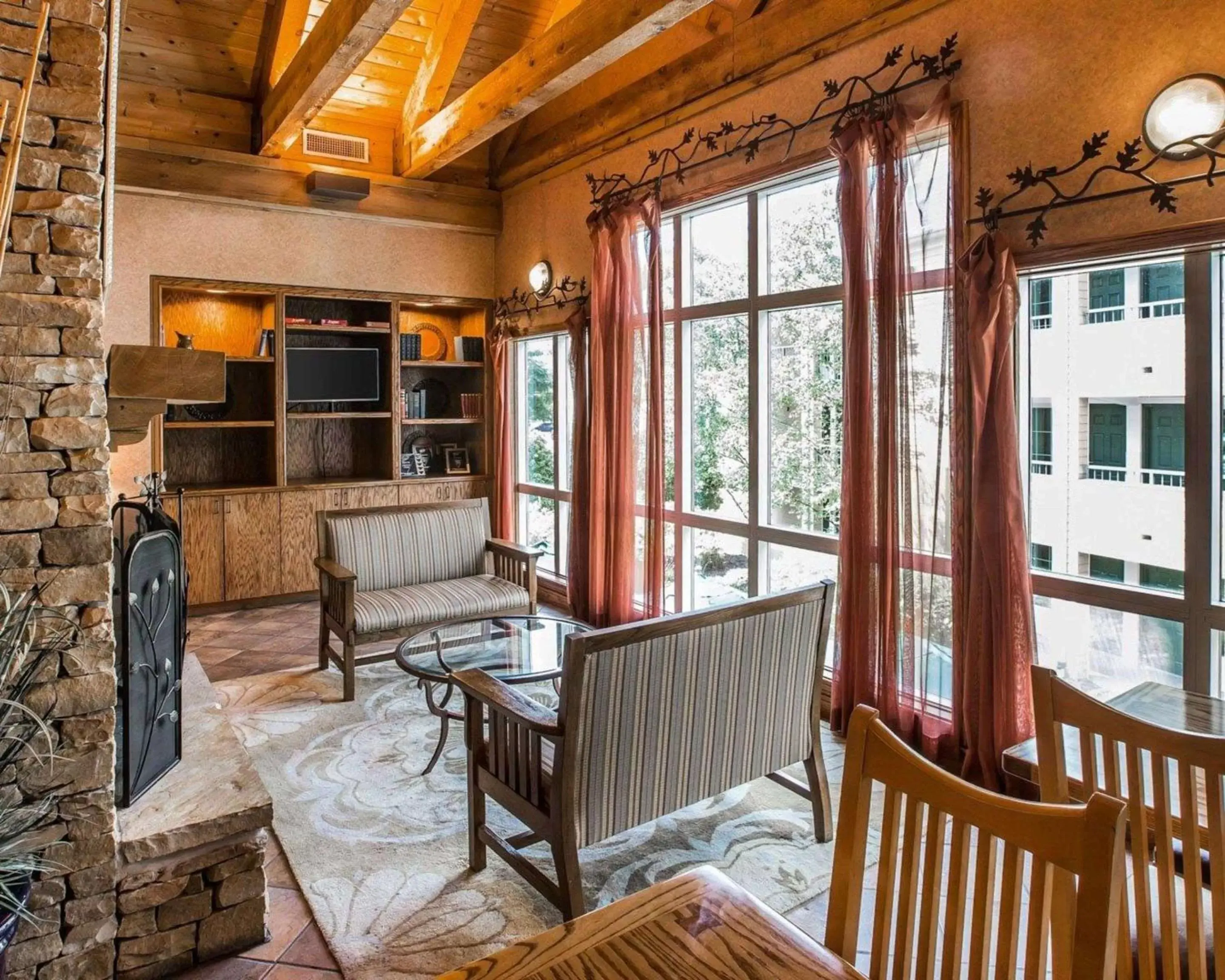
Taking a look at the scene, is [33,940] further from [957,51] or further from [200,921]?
[957,51]

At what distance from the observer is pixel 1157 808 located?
1281 mm

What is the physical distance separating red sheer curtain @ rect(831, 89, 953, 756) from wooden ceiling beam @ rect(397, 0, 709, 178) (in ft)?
3.15

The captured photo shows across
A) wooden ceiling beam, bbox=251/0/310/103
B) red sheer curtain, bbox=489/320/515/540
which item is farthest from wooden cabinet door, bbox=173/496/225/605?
wooden ceiling beam, bbox=251/0/310/103

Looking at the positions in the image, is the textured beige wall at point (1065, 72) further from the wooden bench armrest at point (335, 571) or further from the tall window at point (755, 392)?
the wooden bench armrest at point (335, 571)

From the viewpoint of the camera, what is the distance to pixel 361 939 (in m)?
2.22

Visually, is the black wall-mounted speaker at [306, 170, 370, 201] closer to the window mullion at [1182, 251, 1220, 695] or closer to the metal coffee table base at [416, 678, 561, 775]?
the metal coffee table base at [416, 678, 561, 775]

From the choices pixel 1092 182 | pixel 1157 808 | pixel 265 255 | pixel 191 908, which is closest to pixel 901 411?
pixel 1092 182

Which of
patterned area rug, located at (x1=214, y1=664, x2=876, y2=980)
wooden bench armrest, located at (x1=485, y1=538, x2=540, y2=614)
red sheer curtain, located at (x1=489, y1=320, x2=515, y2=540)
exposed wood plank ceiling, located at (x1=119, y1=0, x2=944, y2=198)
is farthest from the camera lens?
red sheer curtain, located at (x1=489, y1=320, x2=515, y2=540)

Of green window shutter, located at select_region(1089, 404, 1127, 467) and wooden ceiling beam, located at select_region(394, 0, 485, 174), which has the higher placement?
wooden ceiling beam, located at select_region(394, 0, 485, 174)

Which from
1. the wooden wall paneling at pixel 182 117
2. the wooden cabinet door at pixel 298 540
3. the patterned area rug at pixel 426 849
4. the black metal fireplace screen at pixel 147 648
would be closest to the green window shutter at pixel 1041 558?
the patterned area rug at pixel 426 849

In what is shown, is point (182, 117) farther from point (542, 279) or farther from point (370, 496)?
point (370, 496)

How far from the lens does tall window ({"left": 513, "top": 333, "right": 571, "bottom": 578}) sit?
599cm

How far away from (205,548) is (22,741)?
168 inches

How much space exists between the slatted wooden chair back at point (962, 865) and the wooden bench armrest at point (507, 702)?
3.44ft
